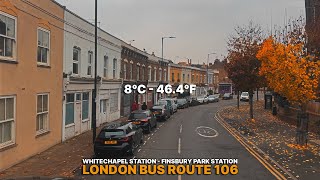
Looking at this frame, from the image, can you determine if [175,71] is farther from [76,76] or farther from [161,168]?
[161,168]

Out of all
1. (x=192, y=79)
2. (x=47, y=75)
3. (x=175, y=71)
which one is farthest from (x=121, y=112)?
(x=192, y=79)

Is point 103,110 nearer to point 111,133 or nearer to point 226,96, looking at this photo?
point 111,133

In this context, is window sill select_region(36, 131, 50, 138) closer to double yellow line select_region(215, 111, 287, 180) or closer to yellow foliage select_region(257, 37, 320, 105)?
double yellow line select_region(215, 111, 287, 180)

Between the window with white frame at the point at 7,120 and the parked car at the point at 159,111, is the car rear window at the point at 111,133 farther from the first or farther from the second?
the parked car at the point at 159,111

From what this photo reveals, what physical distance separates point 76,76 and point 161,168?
10.9 metres

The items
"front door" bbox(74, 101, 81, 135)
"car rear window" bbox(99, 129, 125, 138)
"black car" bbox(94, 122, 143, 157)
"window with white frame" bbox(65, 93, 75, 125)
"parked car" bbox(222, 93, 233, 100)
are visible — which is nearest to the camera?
"black car" bbox(94, 122, 143, 157)

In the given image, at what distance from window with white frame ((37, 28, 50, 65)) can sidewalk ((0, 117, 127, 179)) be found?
4.35 m

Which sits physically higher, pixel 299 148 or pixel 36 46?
pixel 36 46

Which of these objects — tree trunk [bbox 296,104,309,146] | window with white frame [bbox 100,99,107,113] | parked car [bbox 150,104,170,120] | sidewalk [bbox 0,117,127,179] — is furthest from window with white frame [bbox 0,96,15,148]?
parked car [bbox 150,104,170,120]

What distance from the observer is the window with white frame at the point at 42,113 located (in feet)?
58.5

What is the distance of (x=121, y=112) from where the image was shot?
3697 centimetres

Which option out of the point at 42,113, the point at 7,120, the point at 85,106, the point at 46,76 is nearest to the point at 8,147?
the point at 7,120

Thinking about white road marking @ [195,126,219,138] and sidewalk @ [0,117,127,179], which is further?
white road marking @ [195,126,219,138]

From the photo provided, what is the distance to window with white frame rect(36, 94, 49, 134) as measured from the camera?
1783 cm
